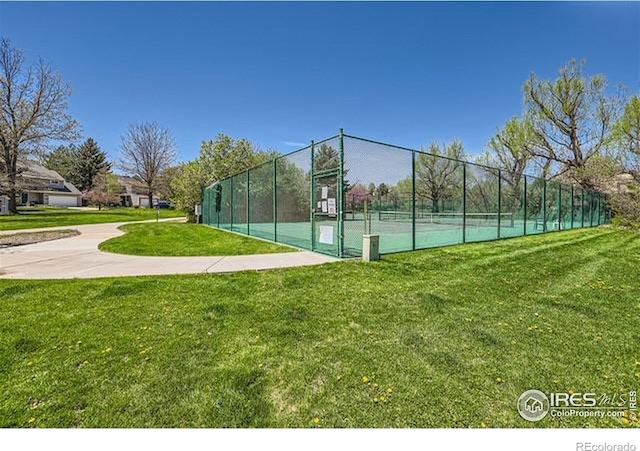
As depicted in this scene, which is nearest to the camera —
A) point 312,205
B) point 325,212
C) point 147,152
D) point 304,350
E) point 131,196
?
point 304,350

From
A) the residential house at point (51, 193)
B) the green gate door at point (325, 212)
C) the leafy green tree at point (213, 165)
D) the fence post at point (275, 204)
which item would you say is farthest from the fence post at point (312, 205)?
the residential house at point (51, 193)

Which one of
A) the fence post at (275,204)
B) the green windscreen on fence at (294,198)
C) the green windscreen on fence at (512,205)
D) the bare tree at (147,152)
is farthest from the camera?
the bare tree at (147,152)

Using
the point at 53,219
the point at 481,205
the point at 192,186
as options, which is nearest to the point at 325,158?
the point at 481,205

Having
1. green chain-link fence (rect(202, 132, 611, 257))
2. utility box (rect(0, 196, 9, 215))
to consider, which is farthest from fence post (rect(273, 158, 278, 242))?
utility box (rect(0, 196, 9, 215))

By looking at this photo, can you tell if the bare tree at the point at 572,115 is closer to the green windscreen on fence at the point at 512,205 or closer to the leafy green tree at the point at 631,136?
the leafy green tree at the point at 631,136

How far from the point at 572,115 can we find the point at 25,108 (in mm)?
38582

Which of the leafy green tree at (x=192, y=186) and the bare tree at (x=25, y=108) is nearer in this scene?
the leafy green tree at (x=192, y=186)

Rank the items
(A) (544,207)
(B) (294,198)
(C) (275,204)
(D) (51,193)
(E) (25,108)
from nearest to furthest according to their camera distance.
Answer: (B) (294,198)
(C) (275,204)
(A) (544,207)
(E) (25,108)
(D) (51,193)

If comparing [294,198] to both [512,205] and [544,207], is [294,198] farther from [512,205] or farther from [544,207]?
[544,207]

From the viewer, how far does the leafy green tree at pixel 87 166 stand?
163 feet

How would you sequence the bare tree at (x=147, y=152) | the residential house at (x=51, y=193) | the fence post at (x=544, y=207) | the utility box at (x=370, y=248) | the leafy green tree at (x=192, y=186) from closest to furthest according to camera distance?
1. the utility box at (x=370, y=248)
2. the fence post at (x=544, y=207)
3. the leafy green tree at (x=192, y=186)
4. the bare tree at (x=147, y=152)
5. the residential house at (x=51, y=193)

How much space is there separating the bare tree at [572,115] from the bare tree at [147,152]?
113 ft

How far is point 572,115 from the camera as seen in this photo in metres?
21.2

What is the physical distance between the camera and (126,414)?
1780 millimetres
